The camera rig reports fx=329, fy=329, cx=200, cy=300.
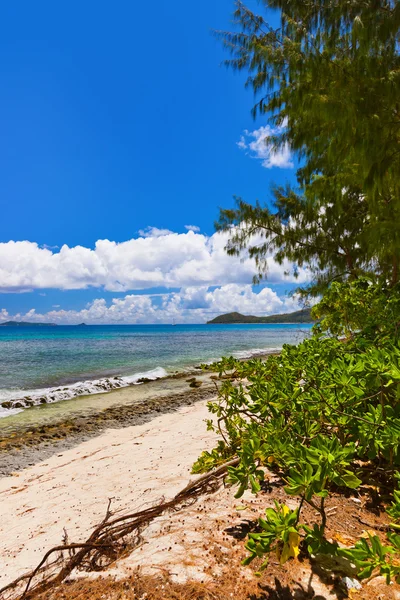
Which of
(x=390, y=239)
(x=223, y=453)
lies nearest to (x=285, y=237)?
(x=390, y=239)

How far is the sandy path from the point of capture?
2.79 m

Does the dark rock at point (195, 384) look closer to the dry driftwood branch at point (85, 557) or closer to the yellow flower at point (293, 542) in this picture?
the dry driftwood branch at point (85, 557)

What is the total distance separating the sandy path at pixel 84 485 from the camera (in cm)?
279

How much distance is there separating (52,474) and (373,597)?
490cm

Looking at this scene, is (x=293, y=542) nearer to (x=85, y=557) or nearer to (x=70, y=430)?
(x=85, y=557)

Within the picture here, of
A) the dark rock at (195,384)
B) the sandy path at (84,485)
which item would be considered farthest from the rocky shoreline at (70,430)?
the dark rock at (195,384)

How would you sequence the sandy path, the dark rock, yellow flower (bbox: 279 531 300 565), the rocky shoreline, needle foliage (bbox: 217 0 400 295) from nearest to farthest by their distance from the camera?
1. yellow flower (bbox: 279 531 300 565)
2. the sandy path
3. needle foliage (bbox: 217 0 400 295)
4. the rocky shoreline
5. the dark rock

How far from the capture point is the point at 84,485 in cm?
405

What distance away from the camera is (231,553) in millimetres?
1692

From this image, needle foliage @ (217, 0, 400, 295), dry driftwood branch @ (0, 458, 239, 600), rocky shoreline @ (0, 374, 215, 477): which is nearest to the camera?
dry driftwood branch @ (0, 458, 239, 600)

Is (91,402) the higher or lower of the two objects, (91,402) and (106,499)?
the lower

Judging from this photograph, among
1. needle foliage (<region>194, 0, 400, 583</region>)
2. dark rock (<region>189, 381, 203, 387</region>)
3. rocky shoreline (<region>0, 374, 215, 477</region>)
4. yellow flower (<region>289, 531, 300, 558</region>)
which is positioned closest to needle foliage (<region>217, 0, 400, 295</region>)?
needle foliage (<region>194, 0, 400, 583</region>)

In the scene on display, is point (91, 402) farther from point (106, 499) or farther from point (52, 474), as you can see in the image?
point (106, 499)

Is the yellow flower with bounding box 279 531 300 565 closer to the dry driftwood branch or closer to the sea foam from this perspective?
the dry driftwood branch
